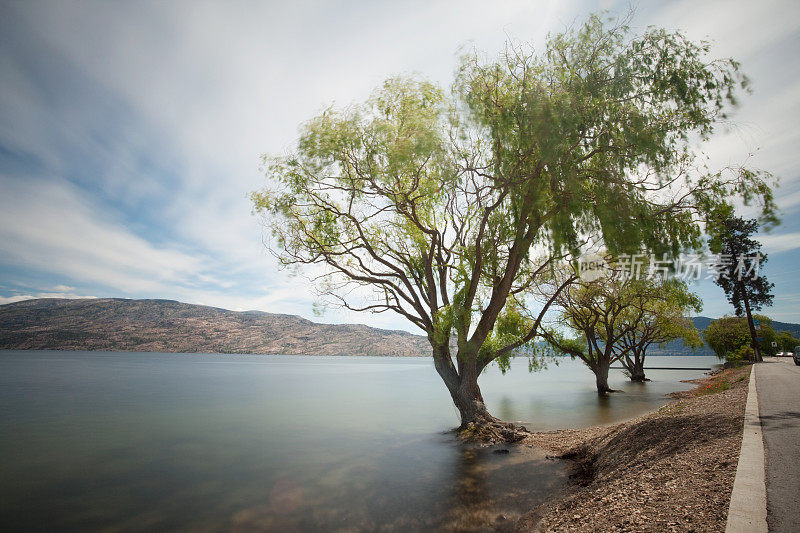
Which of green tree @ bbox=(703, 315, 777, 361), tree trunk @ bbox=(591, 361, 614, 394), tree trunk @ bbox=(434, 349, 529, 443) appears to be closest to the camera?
tree trunk @ bbox=(434, 349, 529, 443)

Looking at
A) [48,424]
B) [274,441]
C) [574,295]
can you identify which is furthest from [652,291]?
[48,424]

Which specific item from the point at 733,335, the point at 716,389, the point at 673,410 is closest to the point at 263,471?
the point at 673,410

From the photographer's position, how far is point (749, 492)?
4.30m

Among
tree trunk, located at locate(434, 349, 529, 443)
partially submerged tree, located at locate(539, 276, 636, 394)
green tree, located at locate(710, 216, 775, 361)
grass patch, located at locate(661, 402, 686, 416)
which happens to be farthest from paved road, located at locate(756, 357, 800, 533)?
green tree, located at locate(710, 216, 775, 361)

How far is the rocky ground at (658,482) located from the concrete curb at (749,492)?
100 millimetres

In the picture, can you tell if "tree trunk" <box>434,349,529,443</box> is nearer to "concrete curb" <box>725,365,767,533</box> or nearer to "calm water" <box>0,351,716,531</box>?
"calm water" <box>0,351,716,531</box>

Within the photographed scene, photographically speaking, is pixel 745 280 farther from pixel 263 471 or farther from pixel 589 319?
pixel 263 471

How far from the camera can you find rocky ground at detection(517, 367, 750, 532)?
4312mm

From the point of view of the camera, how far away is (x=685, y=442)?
693 cm

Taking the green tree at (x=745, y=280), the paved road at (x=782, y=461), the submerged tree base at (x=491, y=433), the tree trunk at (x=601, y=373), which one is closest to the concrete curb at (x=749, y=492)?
the paved road at (x=782, y=461)

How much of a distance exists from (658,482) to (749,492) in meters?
1.28

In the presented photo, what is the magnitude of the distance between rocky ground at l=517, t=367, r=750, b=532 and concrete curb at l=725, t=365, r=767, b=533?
0.10 m

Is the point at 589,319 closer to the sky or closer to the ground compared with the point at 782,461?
Answer: closer to the sky

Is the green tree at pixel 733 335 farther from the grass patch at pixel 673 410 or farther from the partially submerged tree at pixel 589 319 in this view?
the grass patch at pixel 673 410
